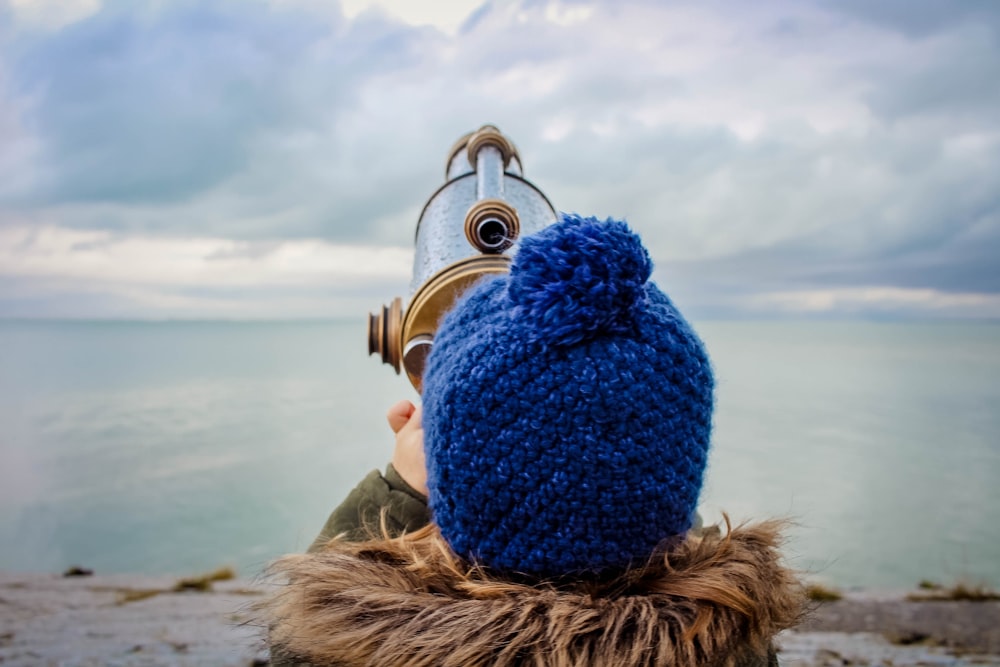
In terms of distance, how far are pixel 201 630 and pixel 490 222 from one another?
9.12 feet

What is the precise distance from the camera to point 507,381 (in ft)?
2.08

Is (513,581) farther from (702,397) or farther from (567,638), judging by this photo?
(702,397)

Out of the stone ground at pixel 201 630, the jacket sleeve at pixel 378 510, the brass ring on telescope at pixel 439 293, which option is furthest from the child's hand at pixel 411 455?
the stone ground at pixel 201 630

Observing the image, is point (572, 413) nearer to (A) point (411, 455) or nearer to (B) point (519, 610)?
(B) point (519, 610)

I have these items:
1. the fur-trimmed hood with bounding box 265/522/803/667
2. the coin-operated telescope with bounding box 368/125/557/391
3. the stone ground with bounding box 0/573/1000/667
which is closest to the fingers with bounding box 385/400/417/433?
the coin-operated telescope with bounding box 368/125/557/391

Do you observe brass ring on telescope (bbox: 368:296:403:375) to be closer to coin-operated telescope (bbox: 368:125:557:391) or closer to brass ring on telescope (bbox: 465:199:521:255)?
coin-operated telescope (bbox: 368:125:557:391)

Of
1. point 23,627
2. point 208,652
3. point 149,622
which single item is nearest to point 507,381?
point 208,652

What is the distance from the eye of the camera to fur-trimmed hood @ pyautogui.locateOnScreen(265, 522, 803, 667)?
2.10 ft

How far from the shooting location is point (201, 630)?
3064 mm

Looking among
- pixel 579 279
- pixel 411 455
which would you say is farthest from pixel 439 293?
pixel 579 279

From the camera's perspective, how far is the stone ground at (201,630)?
8.91 ft

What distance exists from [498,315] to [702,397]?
23 cm

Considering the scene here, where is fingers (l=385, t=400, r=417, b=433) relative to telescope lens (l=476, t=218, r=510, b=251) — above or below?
below

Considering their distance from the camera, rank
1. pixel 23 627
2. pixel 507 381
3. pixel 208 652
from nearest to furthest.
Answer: pixel 507 381, pixel 208 652, pixel 23 627
